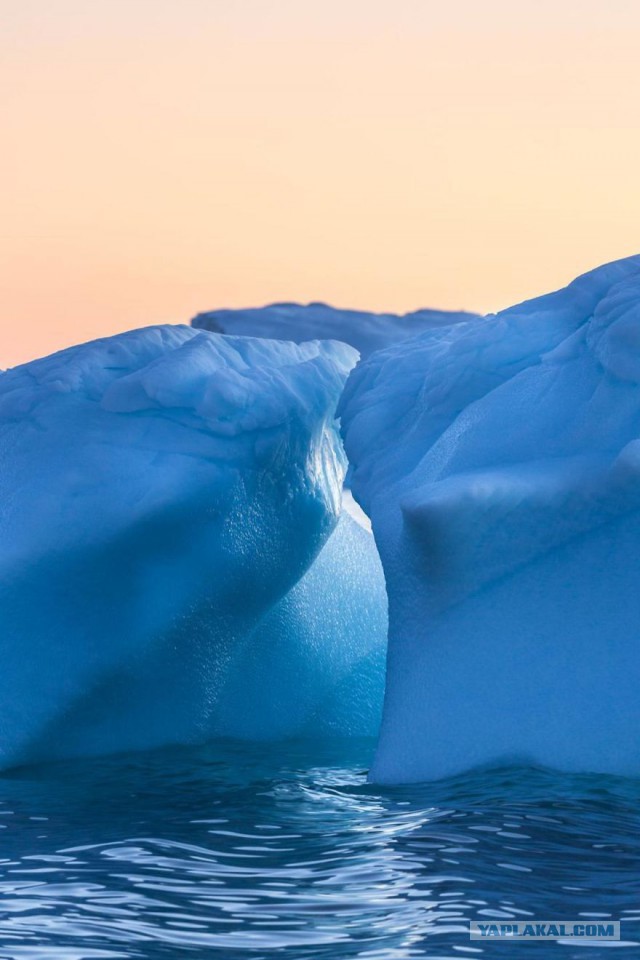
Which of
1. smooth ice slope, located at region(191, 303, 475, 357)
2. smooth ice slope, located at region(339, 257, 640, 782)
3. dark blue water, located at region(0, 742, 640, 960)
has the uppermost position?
smooth ice slope, located at region(191, 303, 475, 357)

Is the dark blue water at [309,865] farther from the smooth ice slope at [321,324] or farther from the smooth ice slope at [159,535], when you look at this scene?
the smooth ice slope at [321,324]

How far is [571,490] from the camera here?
6.21 metres

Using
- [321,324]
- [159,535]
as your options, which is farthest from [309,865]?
[321,324]

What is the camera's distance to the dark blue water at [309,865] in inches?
170

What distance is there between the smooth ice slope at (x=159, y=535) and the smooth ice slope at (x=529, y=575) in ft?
4.17

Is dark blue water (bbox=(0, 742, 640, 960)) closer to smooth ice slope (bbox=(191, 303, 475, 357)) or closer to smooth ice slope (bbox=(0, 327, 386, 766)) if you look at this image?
smooth ice slope (bbox=(0, 327, 386, 766))

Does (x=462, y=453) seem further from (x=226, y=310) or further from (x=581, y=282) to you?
(x=226, y=310)

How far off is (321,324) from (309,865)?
22.7 m

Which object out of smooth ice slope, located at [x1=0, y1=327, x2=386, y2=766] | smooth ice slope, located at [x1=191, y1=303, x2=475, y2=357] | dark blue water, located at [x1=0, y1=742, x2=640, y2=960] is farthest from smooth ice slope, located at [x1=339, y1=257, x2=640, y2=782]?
smooth ice slope, located at [x1=191, y1=303, x2=475, y2=357]

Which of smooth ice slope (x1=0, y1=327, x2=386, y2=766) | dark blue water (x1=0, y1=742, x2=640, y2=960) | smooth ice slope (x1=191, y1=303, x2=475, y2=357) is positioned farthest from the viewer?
smooth ice slope (x1=191, y1=303, x2=475, y2=357)

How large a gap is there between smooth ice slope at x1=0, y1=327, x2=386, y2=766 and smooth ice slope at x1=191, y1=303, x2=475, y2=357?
1852 cm

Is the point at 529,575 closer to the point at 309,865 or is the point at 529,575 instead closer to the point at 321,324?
the point at 309,865

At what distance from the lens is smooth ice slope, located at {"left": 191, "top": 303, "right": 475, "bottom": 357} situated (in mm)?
27359

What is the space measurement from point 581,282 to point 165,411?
2.34 metres
